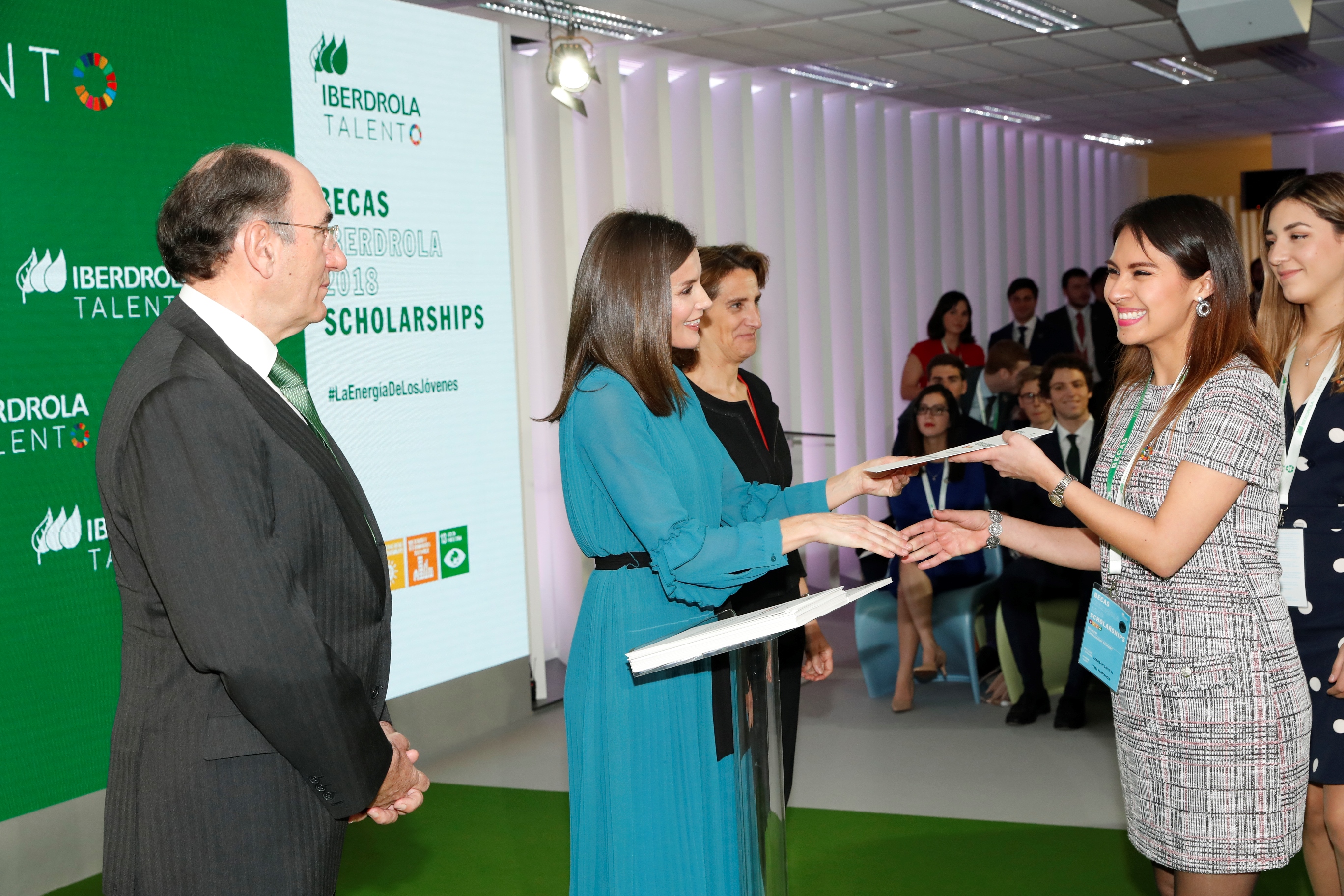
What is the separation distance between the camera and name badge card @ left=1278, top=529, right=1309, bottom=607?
2.51 metres

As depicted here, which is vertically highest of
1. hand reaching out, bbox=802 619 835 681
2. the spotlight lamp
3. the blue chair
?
the spotlight lamp

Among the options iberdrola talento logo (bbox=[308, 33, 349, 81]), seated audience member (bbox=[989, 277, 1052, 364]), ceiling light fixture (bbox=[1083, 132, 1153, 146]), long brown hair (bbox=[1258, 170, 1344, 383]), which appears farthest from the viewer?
ceiling light fixture (bbox=[1083, 132, 1153, 146])

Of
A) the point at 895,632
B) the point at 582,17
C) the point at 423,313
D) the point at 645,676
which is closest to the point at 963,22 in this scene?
the point at 582,17

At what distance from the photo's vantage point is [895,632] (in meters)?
5.66

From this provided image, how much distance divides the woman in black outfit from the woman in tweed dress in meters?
1.07

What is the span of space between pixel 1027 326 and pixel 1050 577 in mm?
3770

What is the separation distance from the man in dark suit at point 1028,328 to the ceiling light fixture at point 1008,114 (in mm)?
2410

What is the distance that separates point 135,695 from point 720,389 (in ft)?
6.82

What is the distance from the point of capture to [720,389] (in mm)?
3395

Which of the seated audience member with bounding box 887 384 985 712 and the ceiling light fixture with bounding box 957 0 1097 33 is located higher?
the ceiling light fixture with bounding box 957 0 1097 33

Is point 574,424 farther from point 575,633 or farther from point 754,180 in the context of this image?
point 754,180

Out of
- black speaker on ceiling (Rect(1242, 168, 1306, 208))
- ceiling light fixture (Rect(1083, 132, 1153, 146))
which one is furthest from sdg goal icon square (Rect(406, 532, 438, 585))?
black speaker on ceiling (Rect(1242, 168, 1306, 208))

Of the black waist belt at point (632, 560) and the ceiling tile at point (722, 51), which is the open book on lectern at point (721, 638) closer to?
the black waist belt at point (632, 560)

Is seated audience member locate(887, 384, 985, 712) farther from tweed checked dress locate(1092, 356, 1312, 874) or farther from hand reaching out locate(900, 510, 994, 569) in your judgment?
tweed checked dress locate(1092, 356, 1312, 874)
